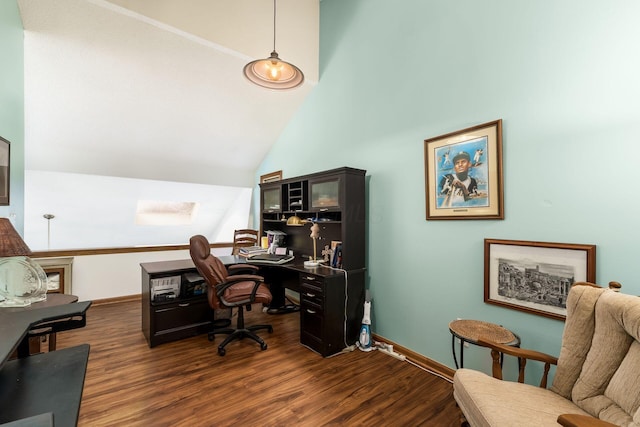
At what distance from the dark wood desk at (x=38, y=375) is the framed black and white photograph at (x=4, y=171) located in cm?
112

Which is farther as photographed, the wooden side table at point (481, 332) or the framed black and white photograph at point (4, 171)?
the framed black and white photograph at point (4, 171)

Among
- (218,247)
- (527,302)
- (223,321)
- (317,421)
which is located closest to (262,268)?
(223,321)

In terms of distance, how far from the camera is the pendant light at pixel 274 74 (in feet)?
7.75

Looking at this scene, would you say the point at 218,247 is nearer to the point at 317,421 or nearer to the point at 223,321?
the point at 223,321

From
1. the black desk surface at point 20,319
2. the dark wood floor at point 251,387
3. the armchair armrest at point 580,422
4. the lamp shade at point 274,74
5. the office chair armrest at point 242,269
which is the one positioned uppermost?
the lamp shade at point 274,74

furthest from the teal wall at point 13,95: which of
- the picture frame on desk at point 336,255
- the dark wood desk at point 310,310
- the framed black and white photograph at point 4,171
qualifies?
the picture frame on desk at point 336,255

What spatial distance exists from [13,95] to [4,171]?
2.63 feet

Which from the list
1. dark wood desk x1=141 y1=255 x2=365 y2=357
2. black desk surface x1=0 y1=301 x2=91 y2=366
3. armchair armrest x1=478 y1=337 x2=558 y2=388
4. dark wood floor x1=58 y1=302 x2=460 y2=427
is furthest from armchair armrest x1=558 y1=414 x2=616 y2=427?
black desk surface x1=0 y1=301 x2=91 y2=366

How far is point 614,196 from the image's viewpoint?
162 cm

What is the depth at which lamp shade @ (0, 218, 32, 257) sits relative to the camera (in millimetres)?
1540

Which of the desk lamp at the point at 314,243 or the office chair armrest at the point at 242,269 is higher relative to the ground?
the desk lamp at the point at 314,243

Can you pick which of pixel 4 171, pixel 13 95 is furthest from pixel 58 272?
pixel 13 95

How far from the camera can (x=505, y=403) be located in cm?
137

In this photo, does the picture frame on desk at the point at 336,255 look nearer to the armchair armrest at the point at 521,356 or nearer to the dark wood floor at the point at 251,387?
the dark wood floor at the point at 251,387
